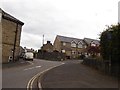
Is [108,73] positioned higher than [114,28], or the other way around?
[114,28]

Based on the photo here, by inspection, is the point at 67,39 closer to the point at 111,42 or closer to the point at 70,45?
the point at 70,45

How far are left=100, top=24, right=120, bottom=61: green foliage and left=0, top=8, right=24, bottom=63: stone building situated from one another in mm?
22010

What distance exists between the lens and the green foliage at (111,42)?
2544 cm

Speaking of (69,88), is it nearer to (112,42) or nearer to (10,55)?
(112,42)

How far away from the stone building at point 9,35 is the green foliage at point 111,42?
22.0 metres

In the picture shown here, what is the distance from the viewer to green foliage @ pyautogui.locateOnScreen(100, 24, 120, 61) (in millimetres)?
25438

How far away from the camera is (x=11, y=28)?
49.9 metres

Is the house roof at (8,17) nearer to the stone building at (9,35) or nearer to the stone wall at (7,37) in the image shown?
the stone building at (9,35)

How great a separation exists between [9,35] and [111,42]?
27.5 metres

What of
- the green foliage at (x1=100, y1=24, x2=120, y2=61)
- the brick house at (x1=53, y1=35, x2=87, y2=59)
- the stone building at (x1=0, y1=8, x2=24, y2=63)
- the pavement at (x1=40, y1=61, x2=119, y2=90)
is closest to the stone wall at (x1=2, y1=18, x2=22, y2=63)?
the stone building at (x1=0, y1=8, x2=24, y2=63)

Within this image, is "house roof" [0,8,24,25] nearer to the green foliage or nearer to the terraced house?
the green foliage

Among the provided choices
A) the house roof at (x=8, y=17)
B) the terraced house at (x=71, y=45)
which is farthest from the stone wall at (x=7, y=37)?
the terraced house at (x=71, y=45)

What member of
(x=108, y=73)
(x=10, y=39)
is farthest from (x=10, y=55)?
(x=108, y=73)

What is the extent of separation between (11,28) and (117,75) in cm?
2841
